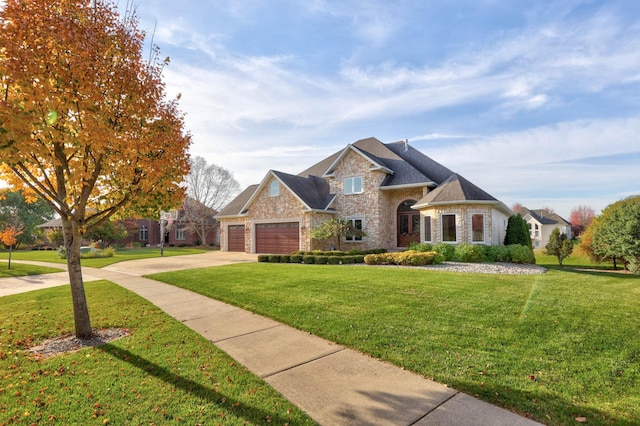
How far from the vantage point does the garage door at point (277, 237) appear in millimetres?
24188

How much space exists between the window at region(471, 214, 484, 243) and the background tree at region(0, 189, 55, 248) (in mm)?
45840

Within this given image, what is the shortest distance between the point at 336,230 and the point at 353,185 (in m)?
4.21

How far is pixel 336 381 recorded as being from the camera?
4047 millimetres

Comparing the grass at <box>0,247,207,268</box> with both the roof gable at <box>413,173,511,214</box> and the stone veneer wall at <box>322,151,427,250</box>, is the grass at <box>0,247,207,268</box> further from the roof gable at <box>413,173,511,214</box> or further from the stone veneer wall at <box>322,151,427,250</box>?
the roof gable at <box>413,173,511,214</box>

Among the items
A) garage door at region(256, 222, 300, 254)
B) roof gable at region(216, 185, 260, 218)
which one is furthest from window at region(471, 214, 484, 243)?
roof gable at region(216, 185, 260, 218)

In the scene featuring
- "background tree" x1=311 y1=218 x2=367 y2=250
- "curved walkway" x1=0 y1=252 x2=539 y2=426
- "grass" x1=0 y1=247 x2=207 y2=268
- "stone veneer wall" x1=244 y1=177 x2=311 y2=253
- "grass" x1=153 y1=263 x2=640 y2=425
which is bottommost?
"grass" x1=0 y1=247 x2=207 y2=268

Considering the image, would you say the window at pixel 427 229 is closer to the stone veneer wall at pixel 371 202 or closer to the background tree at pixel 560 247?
the stone veneer wall at pixel 371 202

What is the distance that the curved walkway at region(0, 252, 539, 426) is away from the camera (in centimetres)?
327

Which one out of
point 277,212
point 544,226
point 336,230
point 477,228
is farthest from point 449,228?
point 544,226

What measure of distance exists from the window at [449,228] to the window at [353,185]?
261 inches

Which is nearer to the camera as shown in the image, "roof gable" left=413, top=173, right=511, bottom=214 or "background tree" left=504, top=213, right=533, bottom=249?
"roof gable" left=413, top=173, right=511, bottom=214

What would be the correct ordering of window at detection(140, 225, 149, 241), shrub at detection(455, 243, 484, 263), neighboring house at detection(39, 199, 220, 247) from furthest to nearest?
window at detection(140, 225, 149, 241) < neighboring house at detection(39, 199, 220, 247) < shrub at detection(455, 243, 484, 263)

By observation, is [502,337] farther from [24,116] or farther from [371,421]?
[24,116]

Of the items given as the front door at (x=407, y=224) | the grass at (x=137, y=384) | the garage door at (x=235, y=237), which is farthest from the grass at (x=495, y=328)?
the garage door at (x=235, y=237)
